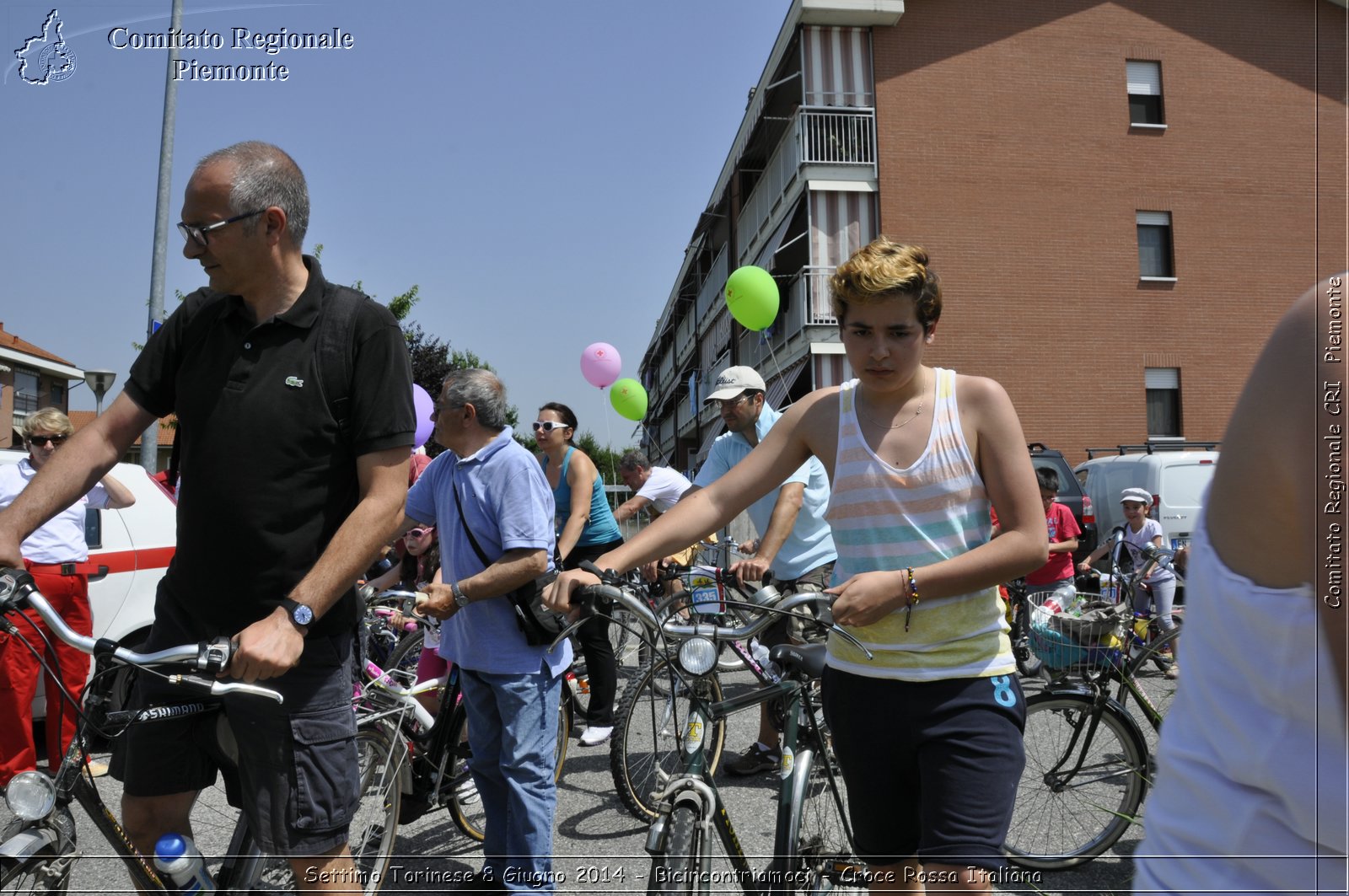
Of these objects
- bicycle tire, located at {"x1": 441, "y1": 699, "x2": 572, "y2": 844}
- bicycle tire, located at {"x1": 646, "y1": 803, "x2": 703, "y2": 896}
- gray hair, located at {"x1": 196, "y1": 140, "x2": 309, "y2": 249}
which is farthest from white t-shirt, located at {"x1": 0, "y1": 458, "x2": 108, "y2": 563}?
bicycle tire, located at {"x1": 646, "y1": 803, "x2": 703, "y2": 896}

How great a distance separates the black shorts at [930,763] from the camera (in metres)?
2.06

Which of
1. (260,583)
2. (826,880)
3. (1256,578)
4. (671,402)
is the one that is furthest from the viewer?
(671,402)

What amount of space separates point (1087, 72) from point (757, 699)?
2354 cm

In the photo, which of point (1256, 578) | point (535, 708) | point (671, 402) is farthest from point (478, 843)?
point (671, 402)

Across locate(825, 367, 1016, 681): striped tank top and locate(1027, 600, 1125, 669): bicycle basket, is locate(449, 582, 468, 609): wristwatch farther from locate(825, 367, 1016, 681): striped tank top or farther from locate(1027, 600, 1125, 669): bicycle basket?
locate(1027, 600, 1125, 669): bicycle basket

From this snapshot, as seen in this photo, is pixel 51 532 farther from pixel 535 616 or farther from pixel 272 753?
pixel 272 753

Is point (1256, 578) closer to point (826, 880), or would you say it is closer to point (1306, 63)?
point (826, 880)

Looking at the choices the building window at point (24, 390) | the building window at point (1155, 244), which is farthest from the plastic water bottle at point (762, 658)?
the building window at point (24, 390)

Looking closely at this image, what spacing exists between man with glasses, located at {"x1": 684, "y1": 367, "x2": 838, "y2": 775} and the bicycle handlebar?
6.70 feet

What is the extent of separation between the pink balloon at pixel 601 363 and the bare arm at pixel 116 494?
9.26 meters

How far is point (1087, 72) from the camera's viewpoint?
22109 millimetres

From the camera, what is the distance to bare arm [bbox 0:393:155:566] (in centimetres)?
225

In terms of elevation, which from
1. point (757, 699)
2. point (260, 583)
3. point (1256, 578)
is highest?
point (1256, 578)

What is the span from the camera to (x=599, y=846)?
14.4ft
